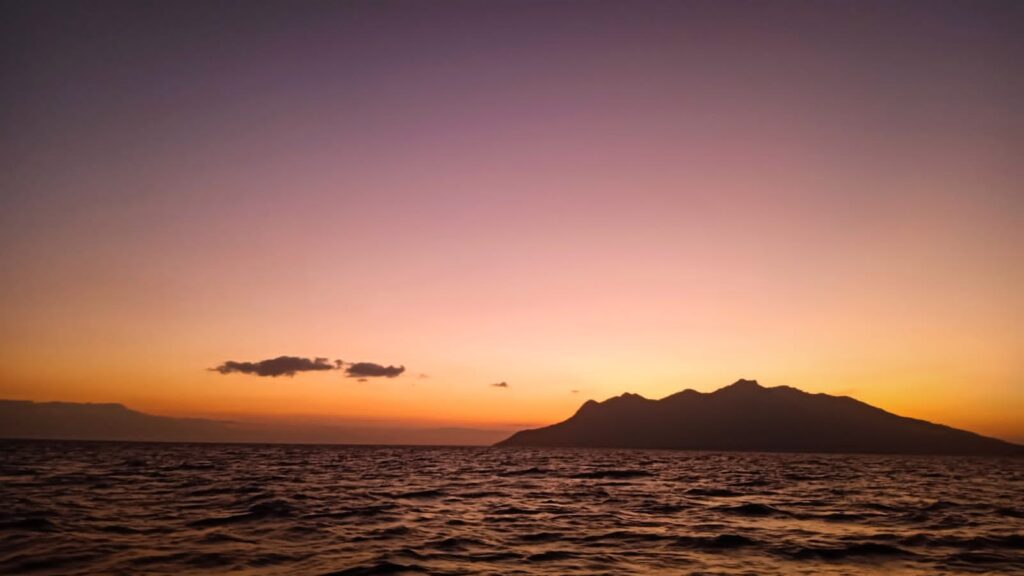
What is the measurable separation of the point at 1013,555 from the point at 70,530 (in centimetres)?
2766

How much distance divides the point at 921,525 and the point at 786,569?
11.9m

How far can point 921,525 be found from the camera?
79.1 ft

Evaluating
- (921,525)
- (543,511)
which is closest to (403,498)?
(543,511)

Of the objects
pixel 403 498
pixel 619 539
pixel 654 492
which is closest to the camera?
pixel 619 539

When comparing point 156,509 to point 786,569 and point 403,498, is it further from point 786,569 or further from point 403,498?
point 786,569

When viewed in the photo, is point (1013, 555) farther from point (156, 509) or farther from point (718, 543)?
point (156, 509)

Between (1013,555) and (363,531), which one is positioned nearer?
(1013,555)

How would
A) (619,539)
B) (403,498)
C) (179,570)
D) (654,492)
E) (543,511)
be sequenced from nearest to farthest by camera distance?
(179,570) < (619,539) < (543,511) < (403,498) < (654,492)

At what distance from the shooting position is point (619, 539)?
1998 centimetres

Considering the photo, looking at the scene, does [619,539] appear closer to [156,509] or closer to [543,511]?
[543,511]

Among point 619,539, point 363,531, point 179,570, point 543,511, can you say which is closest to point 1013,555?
point 619,539

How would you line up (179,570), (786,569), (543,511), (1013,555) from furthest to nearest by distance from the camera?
(543,511)
(1013,555)
(786,569)
(179,570)

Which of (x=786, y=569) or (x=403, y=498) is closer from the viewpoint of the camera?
(x=786, y=569)

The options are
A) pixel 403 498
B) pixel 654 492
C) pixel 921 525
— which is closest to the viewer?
pixel 921 525
